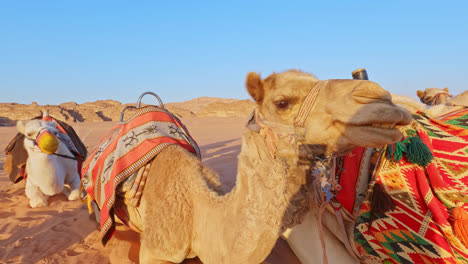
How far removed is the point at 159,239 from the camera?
219 cm

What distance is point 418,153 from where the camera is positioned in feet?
6.20

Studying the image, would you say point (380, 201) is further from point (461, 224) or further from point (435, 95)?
point (435, 95)

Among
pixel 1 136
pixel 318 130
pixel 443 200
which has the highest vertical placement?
pixel 318 130

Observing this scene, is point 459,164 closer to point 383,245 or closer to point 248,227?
point 383,245

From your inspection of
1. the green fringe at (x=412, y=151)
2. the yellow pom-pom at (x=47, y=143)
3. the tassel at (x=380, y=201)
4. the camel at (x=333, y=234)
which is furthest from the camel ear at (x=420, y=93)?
the yellow pom-pom at (x=47, y=143)

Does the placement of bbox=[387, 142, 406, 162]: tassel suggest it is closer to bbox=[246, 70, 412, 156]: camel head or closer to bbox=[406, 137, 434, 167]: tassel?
bbox=[406, 137, 434, 167]: tassel

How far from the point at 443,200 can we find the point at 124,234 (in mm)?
3192

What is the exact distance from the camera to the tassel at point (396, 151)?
1968 mm

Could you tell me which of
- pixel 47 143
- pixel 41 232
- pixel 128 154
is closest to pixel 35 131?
pixel 47 143

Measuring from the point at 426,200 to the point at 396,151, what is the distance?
1.17 feet

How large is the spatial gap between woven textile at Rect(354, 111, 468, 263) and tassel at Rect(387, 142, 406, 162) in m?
0.07

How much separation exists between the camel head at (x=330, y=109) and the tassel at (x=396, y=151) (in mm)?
654

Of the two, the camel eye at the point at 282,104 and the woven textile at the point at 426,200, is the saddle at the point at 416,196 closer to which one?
the woven textile at the point at 426,200

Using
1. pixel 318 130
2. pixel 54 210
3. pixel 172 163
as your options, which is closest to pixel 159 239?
pixel 172 163
